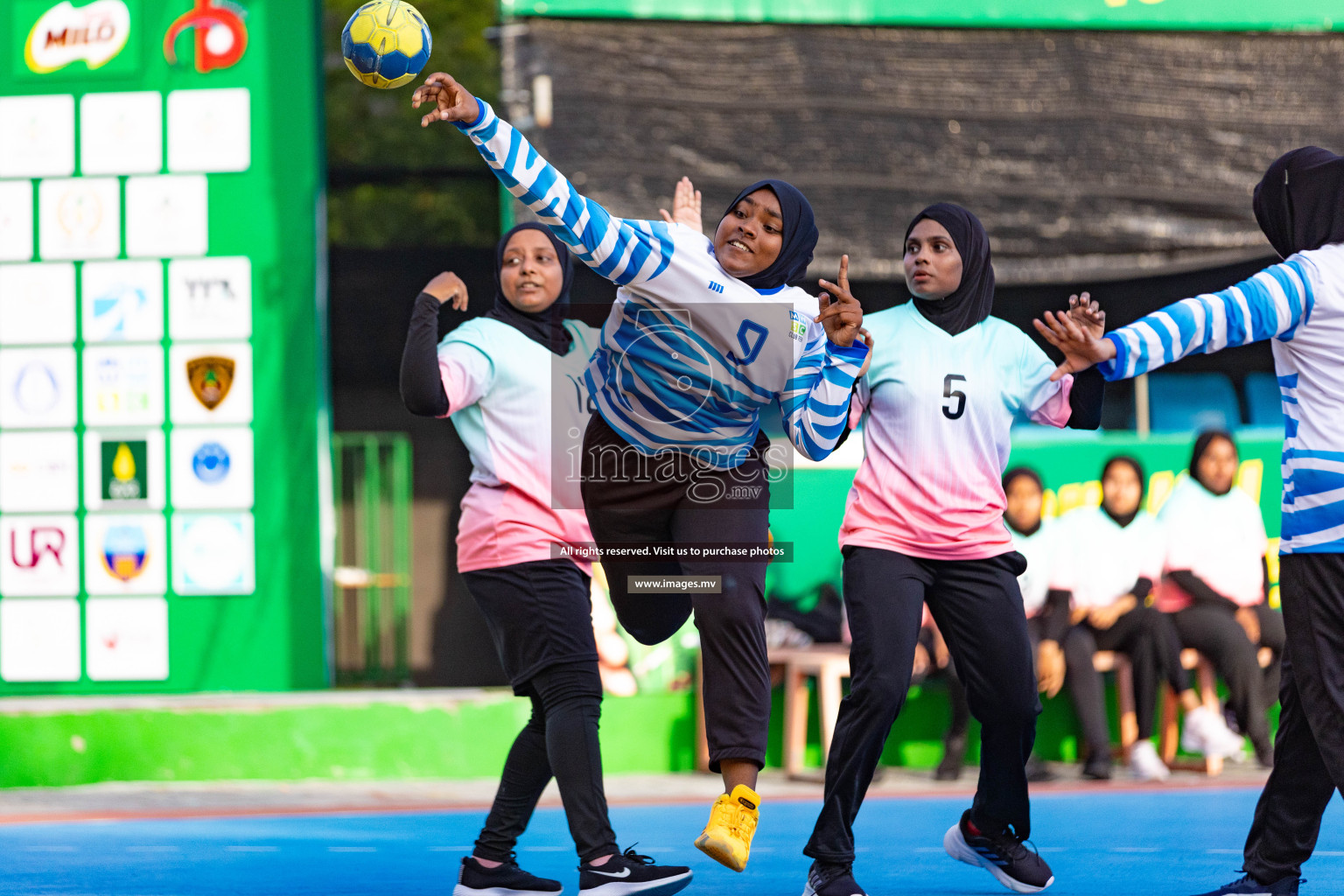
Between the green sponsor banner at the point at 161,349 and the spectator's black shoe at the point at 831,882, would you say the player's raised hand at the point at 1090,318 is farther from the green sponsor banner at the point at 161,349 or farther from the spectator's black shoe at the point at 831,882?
the green sponsor banner at the point at 161,349

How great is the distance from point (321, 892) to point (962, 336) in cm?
266

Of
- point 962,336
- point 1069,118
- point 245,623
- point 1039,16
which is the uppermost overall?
point 1039,16

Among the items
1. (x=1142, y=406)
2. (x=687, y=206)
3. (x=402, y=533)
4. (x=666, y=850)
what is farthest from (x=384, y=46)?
(x=1142, y=406)

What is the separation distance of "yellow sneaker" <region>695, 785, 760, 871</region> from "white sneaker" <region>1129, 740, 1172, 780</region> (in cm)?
399

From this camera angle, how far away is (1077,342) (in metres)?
3.71

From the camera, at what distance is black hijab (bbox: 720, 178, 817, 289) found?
4.13 meters

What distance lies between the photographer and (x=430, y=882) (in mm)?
4758

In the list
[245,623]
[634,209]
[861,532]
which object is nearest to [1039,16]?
[634,209]

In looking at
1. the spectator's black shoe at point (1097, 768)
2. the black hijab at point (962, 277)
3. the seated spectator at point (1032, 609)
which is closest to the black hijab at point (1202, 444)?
the seated spectator at point (1032, 609)

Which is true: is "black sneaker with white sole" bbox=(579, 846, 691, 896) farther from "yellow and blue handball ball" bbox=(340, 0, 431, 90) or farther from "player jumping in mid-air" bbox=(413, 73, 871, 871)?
"yellow and blue handball ball" bbox=(340, 0, 431, 90)

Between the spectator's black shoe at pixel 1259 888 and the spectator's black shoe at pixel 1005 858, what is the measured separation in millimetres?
522

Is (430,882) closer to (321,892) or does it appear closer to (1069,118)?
(321,892)

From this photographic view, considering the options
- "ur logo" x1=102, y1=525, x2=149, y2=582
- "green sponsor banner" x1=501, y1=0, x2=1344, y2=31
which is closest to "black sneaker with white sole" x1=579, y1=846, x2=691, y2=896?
"ur logo" x1=102, y1=525, x2=149, y2=582

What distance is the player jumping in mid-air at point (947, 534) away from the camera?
422cm
